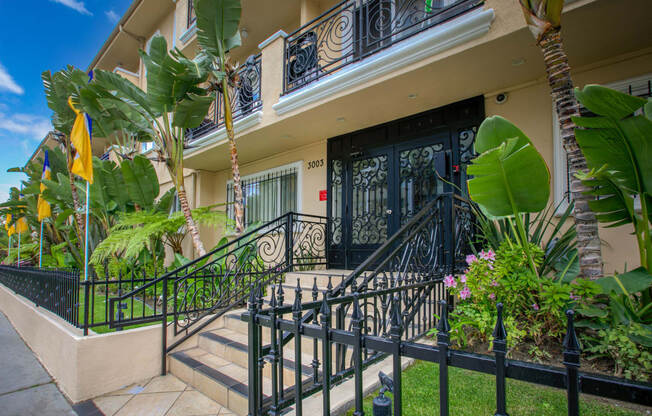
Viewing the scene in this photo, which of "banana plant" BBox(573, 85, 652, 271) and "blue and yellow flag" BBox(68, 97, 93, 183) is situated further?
"blue and yellow flag" BBox(68, 97, 93, 183)

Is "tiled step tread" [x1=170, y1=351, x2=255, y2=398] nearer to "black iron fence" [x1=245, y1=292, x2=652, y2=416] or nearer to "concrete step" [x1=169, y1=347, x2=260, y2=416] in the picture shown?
"concrete step" [x1=169, y1=347, x2=260, y2=416]

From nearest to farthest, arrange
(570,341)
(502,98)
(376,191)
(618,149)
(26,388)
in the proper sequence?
(570,341) → (618,149) → (26,388) → (502,98) → (376,191)

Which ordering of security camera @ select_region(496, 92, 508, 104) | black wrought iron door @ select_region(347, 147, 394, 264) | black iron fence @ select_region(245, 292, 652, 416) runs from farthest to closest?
black wrought iron door @ select_region(347, 147, 394, 264), security camera @ select_region(496, 92, 508, 104), black iron fence @ select_region(245, 292, 652, 416)

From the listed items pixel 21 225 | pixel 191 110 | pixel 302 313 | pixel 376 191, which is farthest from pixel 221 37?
pixel 21 225

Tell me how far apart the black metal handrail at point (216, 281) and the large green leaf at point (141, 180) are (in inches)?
97.8

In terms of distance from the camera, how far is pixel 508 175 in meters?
2.78

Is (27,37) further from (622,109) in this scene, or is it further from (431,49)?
(622,109)

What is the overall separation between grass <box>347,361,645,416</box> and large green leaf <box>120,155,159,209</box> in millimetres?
7383

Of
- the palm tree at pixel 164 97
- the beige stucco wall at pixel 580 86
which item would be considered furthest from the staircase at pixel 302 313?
the palm tree at pixel 164 97

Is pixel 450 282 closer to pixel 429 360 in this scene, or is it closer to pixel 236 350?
pixel 429 360

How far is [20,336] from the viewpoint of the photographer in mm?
6297

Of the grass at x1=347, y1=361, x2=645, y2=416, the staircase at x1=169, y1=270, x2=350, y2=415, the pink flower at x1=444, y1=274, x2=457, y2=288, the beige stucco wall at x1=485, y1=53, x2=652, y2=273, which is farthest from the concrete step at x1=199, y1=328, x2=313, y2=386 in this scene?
the beige stucco wall at x1=485, y1=53, x2=652, y2=273

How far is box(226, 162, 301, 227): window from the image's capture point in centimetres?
832

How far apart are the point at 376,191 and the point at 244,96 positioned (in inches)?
158
